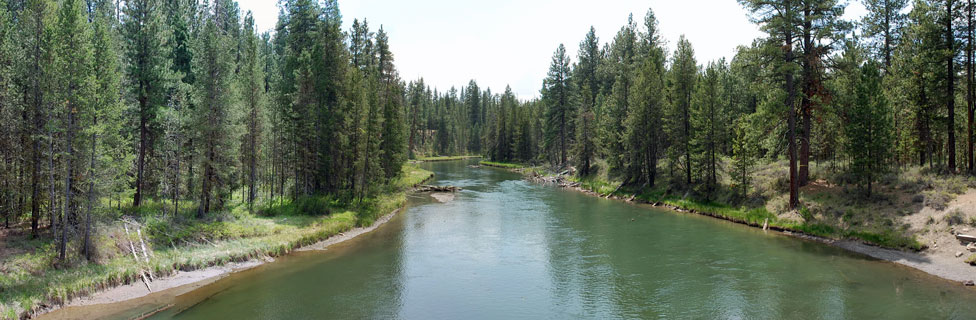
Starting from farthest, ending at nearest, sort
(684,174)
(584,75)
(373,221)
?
(584,75), (684,174), (373,221)

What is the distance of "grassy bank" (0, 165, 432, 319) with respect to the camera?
15641 mm

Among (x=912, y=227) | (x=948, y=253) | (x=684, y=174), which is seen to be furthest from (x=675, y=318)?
(x=684, y=174)

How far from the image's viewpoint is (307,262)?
22.8m

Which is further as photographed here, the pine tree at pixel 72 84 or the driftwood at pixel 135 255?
the driftwood at pixel 135 255

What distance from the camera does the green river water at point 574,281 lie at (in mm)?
16312

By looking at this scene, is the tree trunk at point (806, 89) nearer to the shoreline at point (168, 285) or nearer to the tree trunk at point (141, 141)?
the shoreline at point (168, 285)

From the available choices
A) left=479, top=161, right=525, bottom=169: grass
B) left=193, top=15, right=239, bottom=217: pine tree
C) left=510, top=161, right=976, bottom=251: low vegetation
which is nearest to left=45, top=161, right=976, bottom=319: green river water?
left=510, top=161, right=976, bottom=251: low vegetation

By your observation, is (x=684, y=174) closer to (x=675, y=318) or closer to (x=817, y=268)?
(x=817, y=268)

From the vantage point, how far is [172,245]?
2184cm

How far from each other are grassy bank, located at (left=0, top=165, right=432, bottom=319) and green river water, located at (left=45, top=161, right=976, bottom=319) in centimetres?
143

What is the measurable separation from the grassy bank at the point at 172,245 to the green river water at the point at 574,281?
1430 millimetres

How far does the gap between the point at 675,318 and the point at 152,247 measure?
22.1 metres

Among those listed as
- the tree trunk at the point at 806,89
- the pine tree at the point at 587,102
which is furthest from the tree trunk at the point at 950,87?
the pine tree at the point at 587,102

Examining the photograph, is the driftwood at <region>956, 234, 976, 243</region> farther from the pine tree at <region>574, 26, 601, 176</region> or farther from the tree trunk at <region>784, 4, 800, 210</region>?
the pine tree at <region>574, 26, 601, 176</region>
